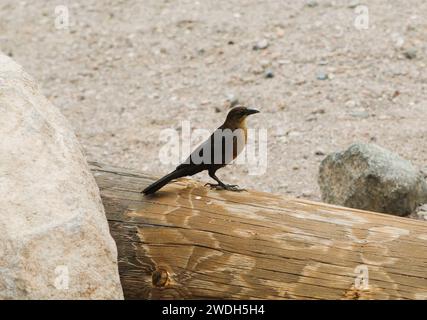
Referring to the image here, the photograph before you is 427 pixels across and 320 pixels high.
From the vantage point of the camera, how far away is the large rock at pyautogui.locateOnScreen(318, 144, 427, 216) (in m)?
5.74

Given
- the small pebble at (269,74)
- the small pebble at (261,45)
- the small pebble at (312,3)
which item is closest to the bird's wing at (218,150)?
the small pebble at (269,74)

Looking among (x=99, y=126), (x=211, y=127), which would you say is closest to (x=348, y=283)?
(x=211, y=127)

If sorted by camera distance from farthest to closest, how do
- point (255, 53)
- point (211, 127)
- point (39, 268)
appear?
1. point (255, 53)
2. point (211, 127)
3. point (39, 268)

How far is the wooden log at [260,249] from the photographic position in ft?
12.8

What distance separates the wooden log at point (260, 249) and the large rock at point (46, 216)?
30 cm

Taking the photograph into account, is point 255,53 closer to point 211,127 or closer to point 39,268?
point 211,127

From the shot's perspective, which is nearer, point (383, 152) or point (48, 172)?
point (48, 172)

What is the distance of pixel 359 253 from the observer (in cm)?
394

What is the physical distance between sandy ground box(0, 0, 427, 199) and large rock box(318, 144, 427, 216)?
96 cm

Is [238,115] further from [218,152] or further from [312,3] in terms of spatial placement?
[312,3]

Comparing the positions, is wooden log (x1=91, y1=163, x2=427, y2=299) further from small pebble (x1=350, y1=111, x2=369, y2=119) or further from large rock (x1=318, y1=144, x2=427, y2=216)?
small pebble (x1=350, y1=111, x2=369, y2=119)

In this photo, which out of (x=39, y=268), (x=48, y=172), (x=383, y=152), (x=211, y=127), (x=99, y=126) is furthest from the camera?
(x=99, y=126)

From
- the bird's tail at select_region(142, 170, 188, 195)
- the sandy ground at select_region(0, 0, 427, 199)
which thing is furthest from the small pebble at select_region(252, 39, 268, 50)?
the bird's tail at select_region(142, 170, 188, 195)
